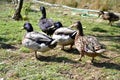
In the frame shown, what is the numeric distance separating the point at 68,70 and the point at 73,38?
1.45 metres

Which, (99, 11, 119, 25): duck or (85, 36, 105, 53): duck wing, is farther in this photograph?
(99, 11, 119, 25): duck

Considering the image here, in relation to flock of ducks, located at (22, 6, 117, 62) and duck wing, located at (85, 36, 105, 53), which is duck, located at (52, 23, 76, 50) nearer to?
flock of ducks, located at (22, 6, 117, 62)

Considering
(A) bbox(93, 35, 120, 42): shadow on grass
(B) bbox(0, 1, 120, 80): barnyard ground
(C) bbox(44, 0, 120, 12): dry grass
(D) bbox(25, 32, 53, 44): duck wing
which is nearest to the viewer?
(B) bbox(0, 1, 120, 80): barnyard ground

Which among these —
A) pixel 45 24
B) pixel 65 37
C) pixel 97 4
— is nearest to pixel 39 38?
pixel 65 37

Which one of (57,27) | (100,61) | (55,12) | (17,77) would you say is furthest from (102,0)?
(17,77)

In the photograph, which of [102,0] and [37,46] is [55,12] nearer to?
[102,0]

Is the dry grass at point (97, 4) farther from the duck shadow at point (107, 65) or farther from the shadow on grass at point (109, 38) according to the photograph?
the duck shadow at point (107, 65)

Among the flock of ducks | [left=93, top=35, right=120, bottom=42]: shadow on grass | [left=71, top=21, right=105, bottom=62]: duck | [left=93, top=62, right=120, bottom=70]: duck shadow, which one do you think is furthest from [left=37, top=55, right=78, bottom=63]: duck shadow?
[left=93, top=35, right=120, bottom=42]: shadow on grass

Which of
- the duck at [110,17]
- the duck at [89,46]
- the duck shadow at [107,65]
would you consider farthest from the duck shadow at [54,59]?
the duck at [110,17]

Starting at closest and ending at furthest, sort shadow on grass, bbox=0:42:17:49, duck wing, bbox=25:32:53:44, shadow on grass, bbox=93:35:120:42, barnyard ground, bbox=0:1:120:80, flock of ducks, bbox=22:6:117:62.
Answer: barnyard ground, bbox=0:1:120:80 → flock of ducks, bbox=22:6:117:62 → duck wing, bbox=25:32:53:44 → shadow on grass, bbox=0:42:17:49 → shadow on grass, bbox=93:35:120:42

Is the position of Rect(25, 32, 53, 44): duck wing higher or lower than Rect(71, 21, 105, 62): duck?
higher

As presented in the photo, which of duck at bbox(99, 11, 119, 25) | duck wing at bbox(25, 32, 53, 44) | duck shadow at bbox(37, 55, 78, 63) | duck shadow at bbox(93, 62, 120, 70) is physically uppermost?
duck wing at bbox(25, 32, 53, 44)

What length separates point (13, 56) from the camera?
29.2 ft

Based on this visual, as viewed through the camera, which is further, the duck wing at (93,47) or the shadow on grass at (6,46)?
the shadow on grass at (6,46)
